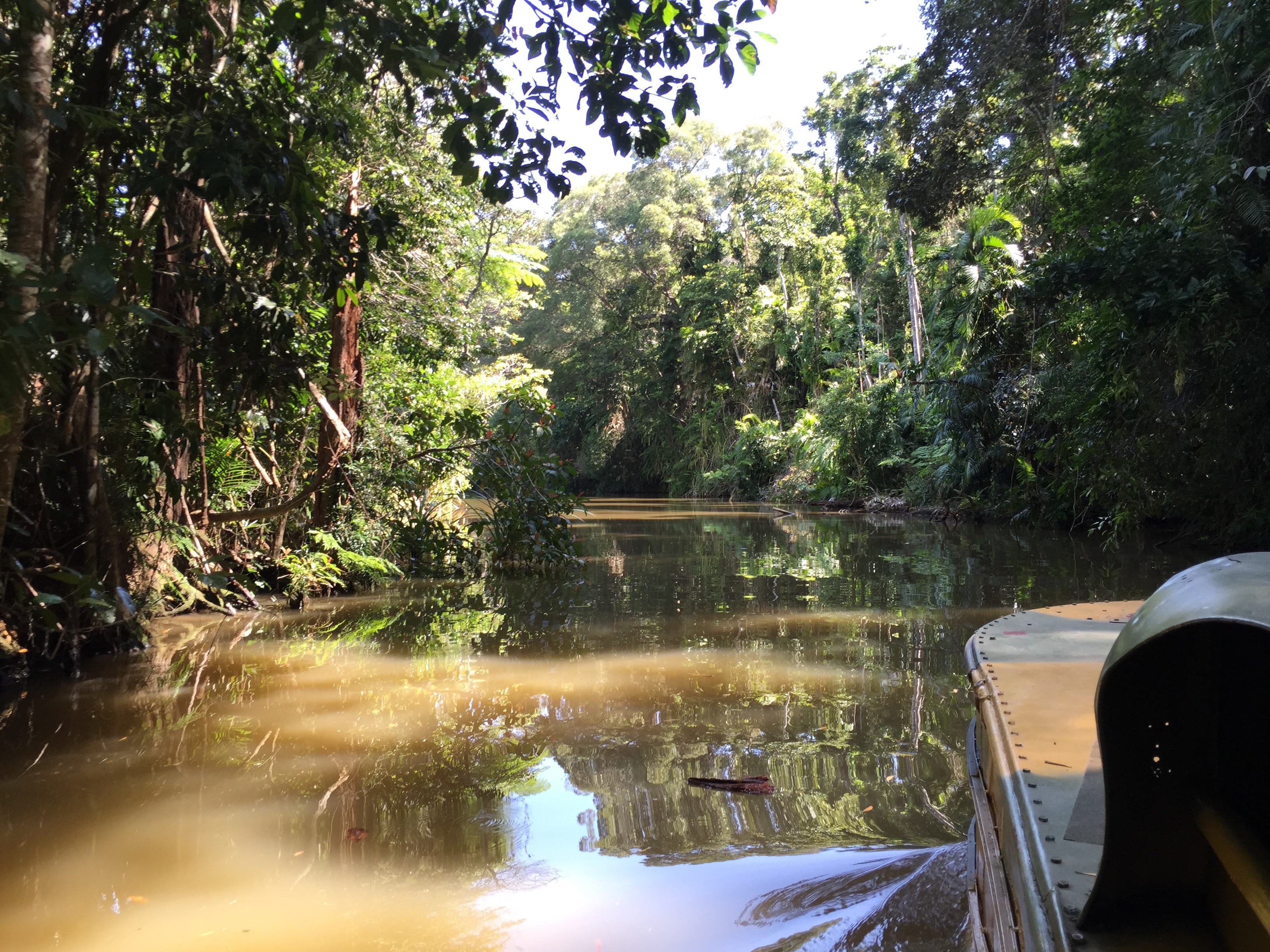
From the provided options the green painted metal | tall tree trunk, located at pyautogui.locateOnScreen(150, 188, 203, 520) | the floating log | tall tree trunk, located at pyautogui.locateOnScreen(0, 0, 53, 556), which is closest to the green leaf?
tall tree trunk, located at pyautogui.locateOnScreen(0, 0, 53, 556)

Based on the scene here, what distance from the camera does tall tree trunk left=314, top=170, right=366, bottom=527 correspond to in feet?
27.3

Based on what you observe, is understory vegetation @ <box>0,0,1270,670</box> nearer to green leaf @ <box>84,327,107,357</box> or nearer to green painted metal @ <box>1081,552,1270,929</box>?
green leaf @ <box>84,327,107,357</box>

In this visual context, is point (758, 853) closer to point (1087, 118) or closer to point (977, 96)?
point (1087, 118)

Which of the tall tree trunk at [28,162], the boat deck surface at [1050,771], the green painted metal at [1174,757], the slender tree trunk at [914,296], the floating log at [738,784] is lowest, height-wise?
the floating log at [738,784]

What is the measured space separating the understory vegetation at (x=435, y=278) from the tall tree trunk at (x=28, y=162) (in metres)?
0.01

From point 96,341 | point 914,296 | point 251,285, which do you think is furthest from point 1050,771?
point 914,296

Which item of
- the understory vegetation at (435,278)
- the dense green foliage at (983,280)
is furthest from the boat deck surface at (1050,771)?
the dense green foliage at (983,280)

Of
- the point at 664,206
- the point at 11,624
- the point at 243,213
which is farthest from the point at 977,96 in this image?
the point at 664,206

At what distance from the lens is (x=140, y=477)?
20.1 feet

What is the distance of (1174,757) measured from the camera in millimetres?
1371

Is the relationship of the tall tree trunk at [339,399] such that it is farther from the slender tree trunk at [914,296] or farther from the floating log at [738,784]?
the slender tree trunk at [914,296]

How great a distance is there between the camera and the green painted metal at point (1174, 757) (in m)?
1.31

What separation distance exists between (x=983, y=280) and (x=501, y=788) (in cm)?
1416

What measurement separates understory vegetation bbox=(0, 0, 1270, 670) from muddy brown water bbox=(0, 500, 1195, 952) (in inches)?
32.5
